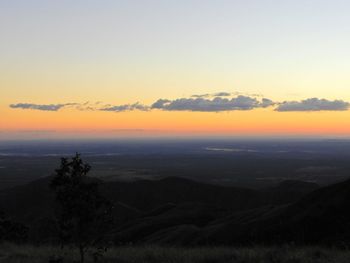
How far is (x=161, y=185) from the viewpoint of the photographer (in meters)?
109

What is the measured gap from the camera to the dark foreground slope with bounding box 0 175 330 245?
27312 millimetres

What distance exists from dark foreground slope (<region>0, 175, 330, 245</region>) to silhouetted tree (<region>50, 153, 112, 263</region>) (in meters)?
0.78

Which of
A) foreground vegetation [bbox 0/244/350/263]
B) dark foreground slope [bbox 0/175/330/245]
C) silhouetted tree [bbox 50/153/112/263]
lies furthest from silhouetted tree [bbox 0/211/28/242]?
silhouetted tree [bbox 50/153/112/263]

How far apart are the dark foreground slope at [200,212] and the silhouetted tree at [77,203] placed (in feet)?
2.57

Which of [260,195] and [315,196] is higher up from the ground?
[315,196]

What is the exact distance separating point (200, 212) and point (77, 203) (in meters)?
40.8

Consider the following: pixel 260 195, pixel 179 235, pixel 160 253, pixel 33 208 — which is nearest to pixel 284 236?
pixel 179 235

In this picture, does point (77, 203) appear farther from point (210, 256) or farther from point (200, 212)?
point (200, 212)

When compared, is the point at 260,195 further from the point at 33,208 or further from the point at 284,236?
the point at 284,236

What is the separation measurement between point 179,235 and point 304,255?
18.8m

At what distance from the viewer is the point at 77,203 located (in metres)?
→ 14.1

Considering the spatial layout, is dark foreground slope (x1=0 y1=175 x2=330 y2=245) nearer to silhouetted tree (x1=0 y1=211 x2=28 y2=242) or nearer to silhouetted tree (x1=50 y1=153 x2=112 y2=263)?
silhouetted tree (x1=50 y1=153 x2=112 y2=263)

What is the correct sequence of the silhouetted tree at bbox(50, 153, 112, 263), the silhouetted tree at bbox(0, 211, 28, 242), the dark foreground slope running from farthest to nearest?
1. the silhouetted tree at bbox(0, 211, 28, 242)
2. the dark foreground slope
3. the silhouetted tree at bbox(50, 153, 112, 263)

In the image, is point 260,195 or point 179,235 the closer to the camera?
point 179,235
